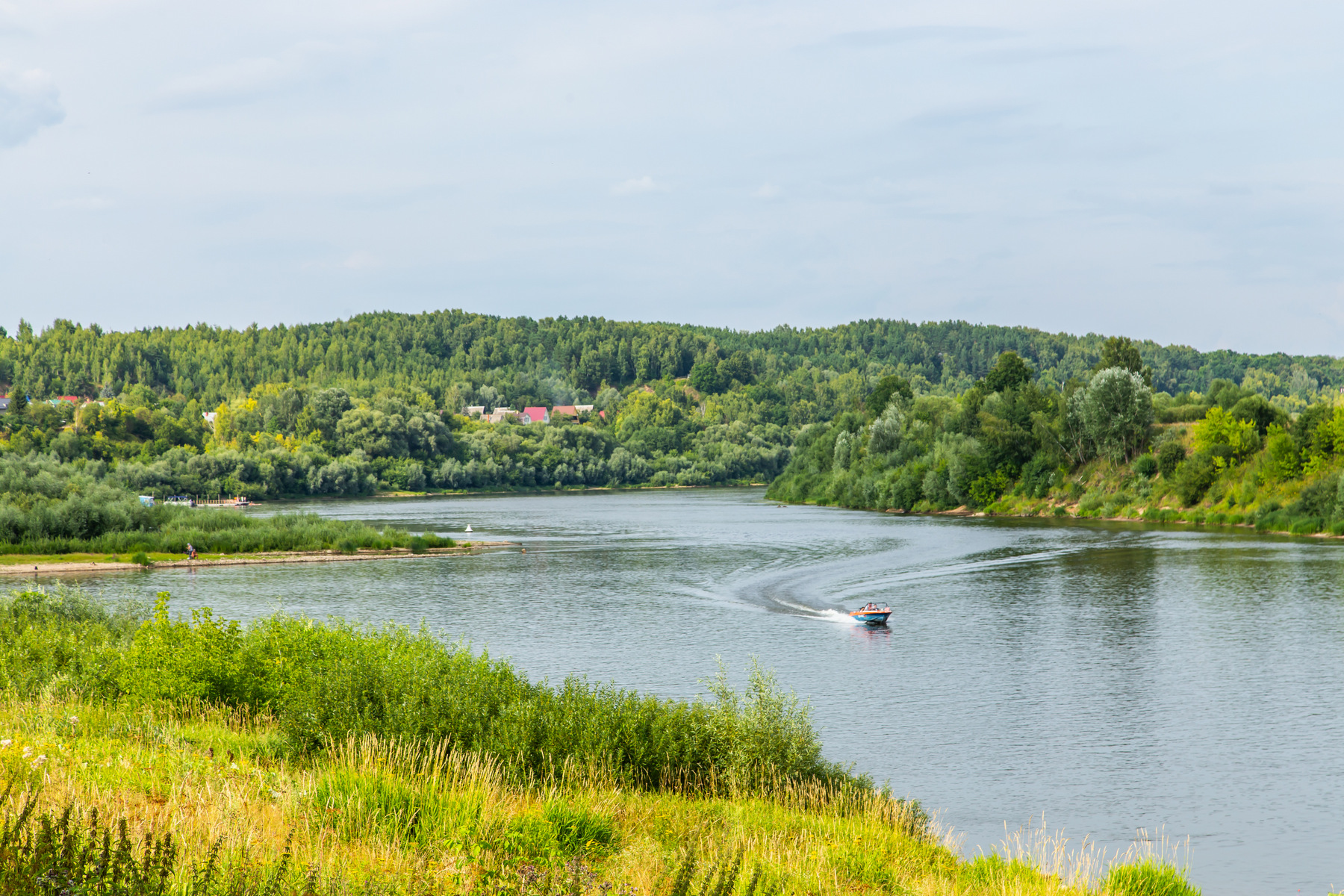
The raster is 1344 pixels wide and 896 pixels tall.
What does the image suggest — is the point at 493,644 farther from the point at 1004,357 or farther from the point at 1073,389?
the point at 1004,357

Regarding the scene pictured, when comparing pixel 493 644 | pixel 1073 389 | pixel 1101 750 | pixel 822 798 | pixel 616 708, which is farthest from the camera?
pixel 1073 389

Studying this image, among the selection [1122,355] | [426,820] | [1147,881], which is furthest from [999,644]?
[1122,355]

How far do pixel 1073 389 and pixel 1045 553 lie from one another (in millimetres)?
39910

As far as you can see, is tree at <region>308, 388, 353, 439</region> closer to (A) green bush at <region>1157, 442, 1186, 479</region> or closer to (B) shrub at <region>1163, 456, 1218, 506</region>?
(A) green bush at <region>1157, 442, 1186, 479</region>

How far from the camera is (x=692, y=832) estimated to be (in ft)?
35.4

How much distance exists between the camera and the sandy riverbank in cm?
5550

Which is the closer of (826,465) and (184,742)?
(184,742)

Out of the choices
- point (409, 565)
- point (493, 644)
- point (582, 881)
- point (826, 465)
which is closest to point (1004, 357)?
point (826, 465)

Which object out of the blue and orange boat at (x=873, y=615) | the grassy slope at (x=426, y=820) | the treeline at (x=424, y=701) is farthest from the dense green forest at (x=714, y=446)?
the grassy slope at (x=426, y=820)

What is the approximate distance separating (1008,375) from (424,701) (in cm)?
10047

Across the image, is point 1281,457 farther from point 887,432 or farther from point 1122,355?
point 887,432

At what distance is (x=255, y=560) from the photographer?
63.3 metres

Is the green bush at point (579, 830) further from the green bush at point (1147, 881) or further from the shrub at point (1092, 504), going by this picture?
the shrub at point (1092, 504)

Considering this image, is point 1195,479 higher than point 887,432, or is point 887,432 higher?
point 887,432
